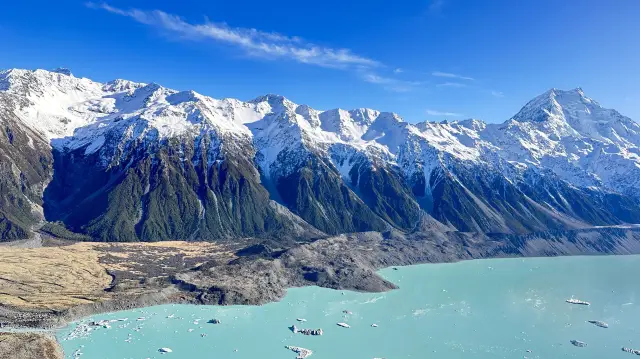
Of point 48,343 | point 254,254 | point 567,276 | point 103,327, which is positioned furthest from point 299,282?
point 567,276

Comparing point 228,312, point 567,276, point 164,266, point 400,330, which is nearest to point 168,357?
point 228,312

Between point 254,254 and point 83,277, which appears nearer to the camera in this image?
point 83,277

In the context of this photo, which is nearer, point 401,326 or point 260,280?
point 401,326

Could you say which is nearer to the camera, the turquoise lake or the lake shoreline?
the turquoise lake

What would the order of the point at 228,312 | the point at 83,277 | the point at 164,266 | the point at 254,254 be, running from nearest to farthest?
the point at 228,312 < the point at 83,277 < the point at 164,266 < the point at 254,254

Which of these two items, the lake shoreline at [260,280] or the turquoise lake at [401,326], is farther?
the lake shoreline at [260,280]

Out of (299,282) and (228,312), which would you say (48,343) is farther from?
(299,282)

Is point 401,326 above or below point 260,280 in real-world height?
below

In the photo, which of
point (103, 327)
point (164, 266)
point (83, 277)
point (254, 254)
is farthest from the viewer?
point (254, 254)
